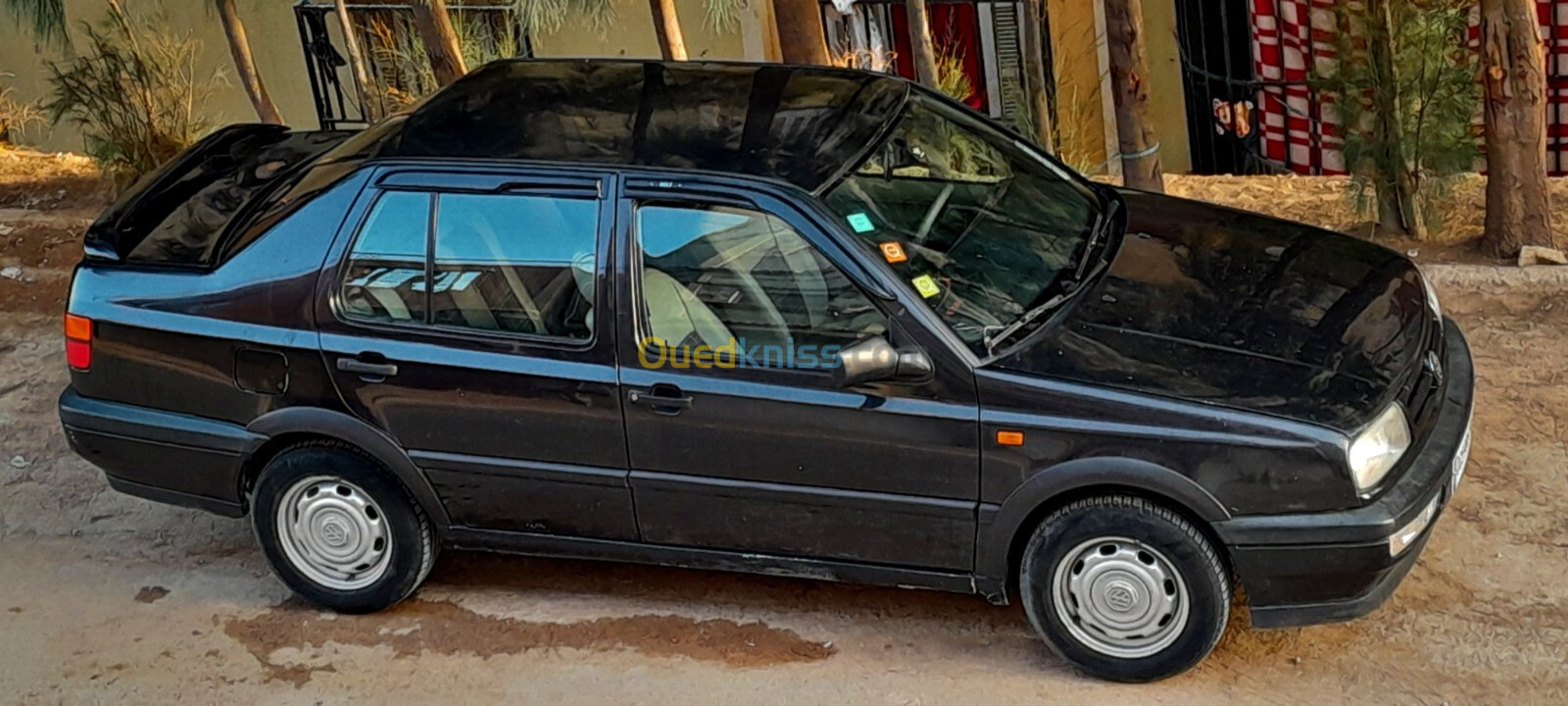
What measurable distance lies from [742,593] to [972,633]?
0.81m

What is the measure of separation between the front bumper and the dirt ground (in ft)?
1.09

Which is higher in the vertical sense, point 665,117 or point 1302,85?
point 665,117

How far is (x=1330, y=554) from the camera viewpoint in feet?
13.8

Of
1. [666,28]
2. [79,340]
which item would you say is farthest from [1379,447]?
[666,28]

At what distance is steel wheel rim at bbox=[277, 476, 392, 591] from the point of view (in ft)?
17.0

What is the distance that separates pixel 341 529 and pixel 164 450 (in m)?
0.66

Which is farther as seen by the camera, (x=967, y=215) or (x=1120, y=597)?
(x=967, y=215)

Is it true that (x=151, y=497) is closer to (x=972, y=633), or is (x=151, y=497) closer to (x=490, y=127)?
(x=490, y=127)

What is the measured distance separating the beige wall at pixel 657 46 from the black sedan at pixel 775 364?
4.39 meters

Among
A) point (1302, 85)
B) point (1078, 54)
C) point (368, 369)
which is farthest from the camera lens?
point (1078, 54)

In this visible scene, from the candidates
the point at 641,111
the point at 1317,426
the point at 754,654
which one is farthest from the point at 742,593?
the point at 1317,426

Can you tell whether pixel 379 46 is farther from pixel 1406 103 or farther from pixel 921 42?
Answer: pixel 1406 103

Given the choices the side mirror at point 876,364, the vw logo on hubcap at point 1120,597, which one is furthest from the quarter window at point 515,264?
the vw logo on hubcap at point 1120,597

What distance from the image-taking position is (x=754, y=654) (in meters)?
4.94
